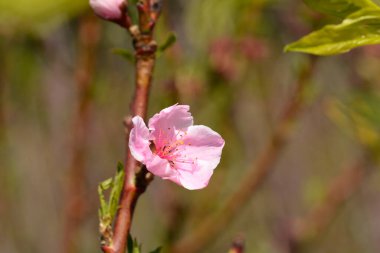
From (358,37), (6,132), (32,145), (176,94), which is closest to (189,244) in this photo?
(176,94)

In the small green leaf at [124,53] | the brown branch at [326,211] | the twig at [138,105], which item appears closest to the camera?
the twig at [138,105]

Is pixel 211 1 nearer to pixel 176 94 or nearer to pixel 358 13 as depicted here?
pixel 176 94

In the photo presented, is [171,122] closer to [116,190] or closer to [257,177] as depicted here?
[116,190]

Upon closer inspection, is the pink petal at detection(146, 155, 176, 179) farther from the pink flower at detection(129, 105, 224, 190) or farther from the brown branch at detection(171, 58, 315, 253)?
the brown branch at detection(171, 58, 315, 253)

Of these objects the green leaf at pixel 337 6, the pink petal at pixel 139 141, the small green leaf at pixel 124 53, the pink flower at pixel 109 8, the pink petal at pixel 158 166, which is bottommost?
the pink petal at pixel 158 166

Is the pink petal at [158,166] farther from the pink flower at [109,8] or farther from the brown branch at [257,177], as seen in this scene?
the brown branch at [257,177]

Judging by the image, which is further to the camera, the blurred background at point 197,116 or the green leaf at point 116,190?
the blurred background at point 197,116

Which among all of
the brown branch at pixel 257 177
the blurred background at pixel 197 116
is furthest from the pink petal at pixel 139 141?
the brown branch at pixel 257 177
